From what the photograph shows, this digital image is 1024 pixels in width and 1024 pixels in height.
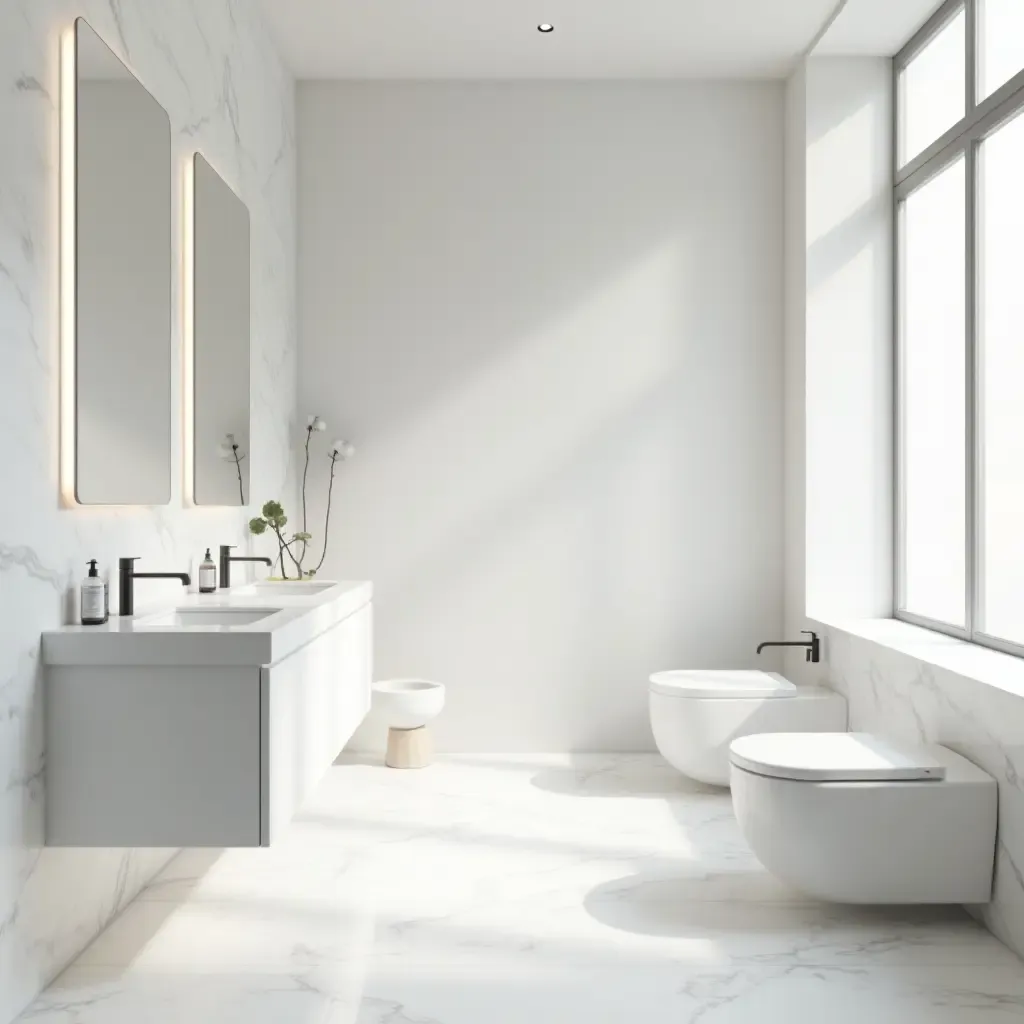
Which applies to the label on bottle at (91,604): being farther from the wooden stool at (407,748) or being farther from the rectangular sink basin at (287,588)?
the wooden stool at (407,748)

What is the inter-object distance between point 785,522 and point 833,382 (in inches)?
23.5

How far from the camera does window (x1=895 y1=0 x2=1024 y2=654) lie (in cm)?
297

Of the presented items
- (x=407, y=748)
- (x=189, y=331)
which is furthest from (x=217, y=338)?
(x=407, y=748)

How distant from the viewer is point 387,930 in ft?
8.14

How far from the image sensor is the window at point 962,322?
297 centimetres

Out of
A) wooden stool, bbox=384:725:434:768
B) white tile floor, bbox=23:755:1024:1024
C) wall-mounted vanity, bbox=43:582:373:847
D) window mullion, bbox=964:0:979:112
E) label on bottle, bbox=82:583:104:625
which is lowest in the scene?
white tile floor, bbox=23:755:1024:1024

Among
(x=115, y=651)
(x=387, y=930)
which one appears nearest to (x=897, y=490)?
(x=387, y=930)

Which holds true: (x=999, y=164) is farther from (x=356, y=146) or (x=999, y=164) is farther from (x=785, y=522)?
(x=356, y=146)

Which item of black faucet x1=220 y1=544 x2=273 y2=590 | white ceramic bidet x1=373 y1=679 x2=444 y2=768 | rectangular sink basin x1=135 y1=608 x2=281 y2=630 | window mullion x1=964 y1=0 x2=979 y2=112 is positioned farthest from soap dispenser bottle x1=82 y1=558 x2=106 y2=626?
window mullion x1=964 y1=0 x2=979 y2=112

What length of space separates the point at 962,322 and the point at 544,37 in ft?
5.80

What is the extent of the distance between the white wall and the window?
563 mm

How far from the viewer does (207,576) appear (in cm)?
294

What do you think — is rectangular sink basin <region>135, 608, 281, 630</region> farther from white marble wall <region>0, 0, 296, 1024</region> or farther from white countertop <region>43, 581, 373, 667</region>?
white countertop <region>43, 581, 373, 667</region>

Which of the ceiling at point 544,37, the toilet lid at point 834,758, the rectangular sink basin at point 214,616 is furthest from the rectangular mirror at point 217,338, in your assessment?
the toilet lid at point 834,758
